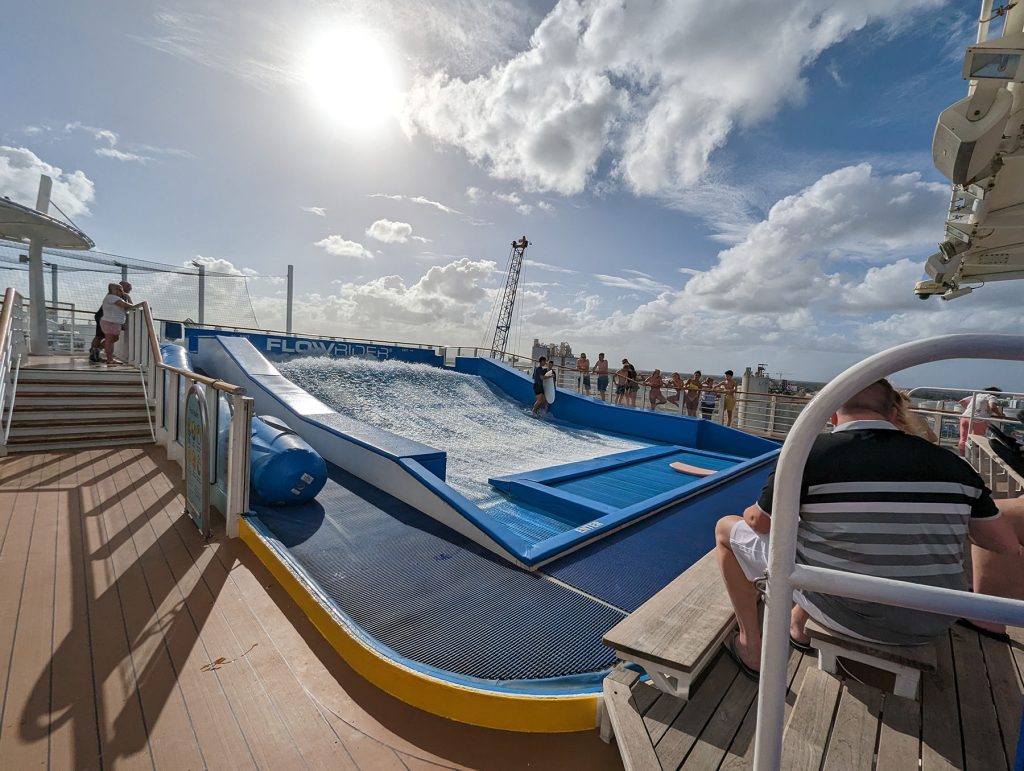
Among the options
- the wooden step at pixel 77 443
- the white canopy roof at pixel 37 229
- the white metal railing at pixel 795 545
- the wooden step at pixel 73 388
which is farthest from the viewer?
the white canopy roof at pixel 37 229

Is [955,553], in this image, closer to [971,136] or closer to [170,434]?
[971,136]

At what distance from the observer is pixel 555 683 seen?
6.42 feet

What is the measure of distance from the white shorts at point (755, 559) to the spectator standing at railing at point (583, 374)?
10.5m

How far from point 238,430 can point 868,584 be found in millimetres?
3352

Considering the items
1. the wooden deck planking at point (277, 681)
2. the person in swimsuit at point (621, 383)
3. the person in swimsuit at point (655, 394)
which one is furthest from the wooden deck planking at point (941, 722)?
the person in swimsuit at point (621, 383)

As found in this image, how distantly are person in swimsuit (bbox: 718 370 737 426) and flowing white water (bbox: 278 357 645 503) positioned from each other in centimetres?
257

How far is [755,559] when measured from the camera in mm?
1554

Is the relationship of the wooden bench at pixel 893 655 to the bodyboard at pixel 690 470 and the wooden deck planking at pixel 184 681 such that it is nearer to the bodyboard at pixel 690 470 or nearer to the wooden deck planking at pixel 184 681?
the wooden deck planking at pixel 184 681

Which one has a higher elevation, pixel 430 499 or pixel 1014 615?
pixel 1014 615

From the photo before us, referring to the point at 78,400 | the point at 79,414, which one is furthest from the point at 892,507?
the point at 78,400

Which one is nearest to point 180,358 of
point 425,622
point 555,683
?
point 425,622

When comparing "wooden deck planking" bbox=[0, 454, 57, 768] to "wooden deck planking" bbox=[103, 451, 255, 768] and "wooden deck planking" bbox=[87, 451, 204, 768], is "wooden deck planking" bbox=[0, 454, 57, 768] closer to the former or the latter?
"wooden deck planking" bbox=[87, 451, 204, 768]

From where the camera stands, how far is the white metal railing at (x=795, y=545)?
87cm

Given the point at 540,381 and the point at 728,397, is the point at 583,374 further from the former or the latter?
the point at 728,397
